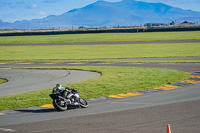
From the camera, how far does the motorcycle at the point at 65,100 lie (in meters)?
16.0

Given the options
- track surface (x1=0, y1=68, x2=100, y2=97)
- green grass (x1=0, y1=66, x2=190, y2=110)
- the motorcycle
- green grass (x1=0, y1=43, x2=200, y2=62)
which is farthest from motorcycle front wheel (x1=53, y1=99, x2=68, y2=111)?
green grass (x1=0, y1=43, x2=200, y2=62)

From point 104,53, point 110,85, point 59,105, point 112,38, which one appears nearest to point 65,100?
point 59,105

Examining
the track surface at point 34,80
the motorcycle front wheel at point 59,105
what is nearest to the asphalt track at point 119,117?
the motorcycle front wheel at point 59,105

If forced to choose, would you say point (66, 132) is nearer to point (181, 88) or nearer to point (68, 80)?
point (181, 88)

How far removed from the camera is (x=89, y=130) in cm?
1237

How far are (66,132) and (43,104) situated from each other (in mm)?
6491

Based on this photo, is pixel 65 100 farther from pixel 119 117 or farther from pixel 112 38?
pixel 112 38

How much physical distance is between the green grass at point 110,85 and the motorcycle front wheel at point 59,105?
97.7 inches

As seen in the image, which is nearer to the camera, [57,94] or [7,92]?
[57,94]

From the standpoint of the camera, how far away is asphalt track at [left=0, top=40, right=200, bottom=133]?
12.6 m

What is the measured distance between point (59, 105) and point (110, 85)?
775 centimetres

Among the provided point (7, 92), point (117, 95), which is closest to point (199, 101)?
point (117, 95)

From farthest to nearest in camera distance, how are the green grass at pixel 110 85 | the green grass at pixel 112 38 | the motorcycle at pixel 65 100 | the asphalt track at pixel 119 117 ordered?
the green grass at pixel 112 38, the green grass at pixel 110 85, the motorcycle at pixel 65 100, the asphalt track at pixel 119 117

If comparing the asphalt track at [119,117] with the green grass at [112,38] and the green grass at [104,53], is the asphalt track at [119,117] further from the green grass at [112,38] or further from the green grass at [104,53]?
the green grass at [112,38]
